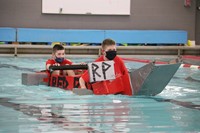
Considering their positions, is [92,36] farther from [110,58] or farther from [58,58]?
[110,58]

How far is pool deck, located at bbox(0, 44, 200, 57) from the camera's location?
44.6 ft

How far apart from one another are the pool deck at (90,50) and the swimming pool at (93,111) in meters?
6.64

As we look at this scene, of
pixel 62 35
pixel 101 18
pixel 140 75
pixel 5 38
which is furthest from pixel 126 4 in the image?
pixel 140 75

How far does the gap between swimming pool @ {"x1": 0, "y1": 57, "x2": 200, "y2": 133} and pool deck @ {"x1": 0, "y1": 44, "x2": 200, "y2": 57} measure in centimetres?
664

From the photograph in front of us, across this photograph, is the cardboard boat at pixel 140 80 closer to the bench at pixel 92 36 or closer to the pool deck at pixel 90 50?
the pool deck at pixel 90 50

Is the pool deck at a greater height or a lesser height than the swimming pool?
greater

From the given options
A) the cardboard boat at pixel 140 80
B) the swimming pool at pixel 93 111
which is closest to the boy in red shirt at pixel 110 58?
the cardboard boat at pixel 140 80

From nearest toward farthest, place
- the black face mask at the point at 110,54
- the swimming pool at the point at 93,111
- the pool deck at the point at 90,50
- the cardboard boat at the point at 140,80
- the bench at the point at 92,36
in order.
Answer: the swimming pool at the point at 93,111 → the cardboard boat at the point at 140,80 → the black face mask at the point at 110,54 → the pool deck at the point at 90,50 → the bench at the point at 92,36

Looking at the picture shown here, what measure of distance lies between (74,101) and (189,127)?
1809 millimetres

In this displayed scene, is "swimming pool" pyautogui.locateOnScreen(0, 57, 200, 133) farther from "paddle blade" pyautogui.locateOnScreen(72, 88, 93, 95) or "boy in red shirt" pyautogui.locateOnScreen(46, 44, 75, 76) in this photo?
"boy in red shirt" pyautogui.locateOnScreen(46, 44, 75, 76)

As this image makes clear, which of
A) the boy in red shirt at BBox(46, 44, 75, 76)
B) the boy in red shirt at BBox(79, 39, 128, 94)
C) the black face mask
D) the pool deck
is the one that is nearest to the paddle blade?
the boy in red shirt at BBox(79, 39, 128, 94)

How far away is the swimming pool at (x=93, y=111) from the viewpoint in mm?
3986

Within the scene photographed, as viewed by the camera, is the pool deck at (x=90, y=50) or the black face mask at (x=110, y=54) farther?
the pool deck at (x=90, y=50)

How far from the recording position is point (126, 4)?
14.9 meters
